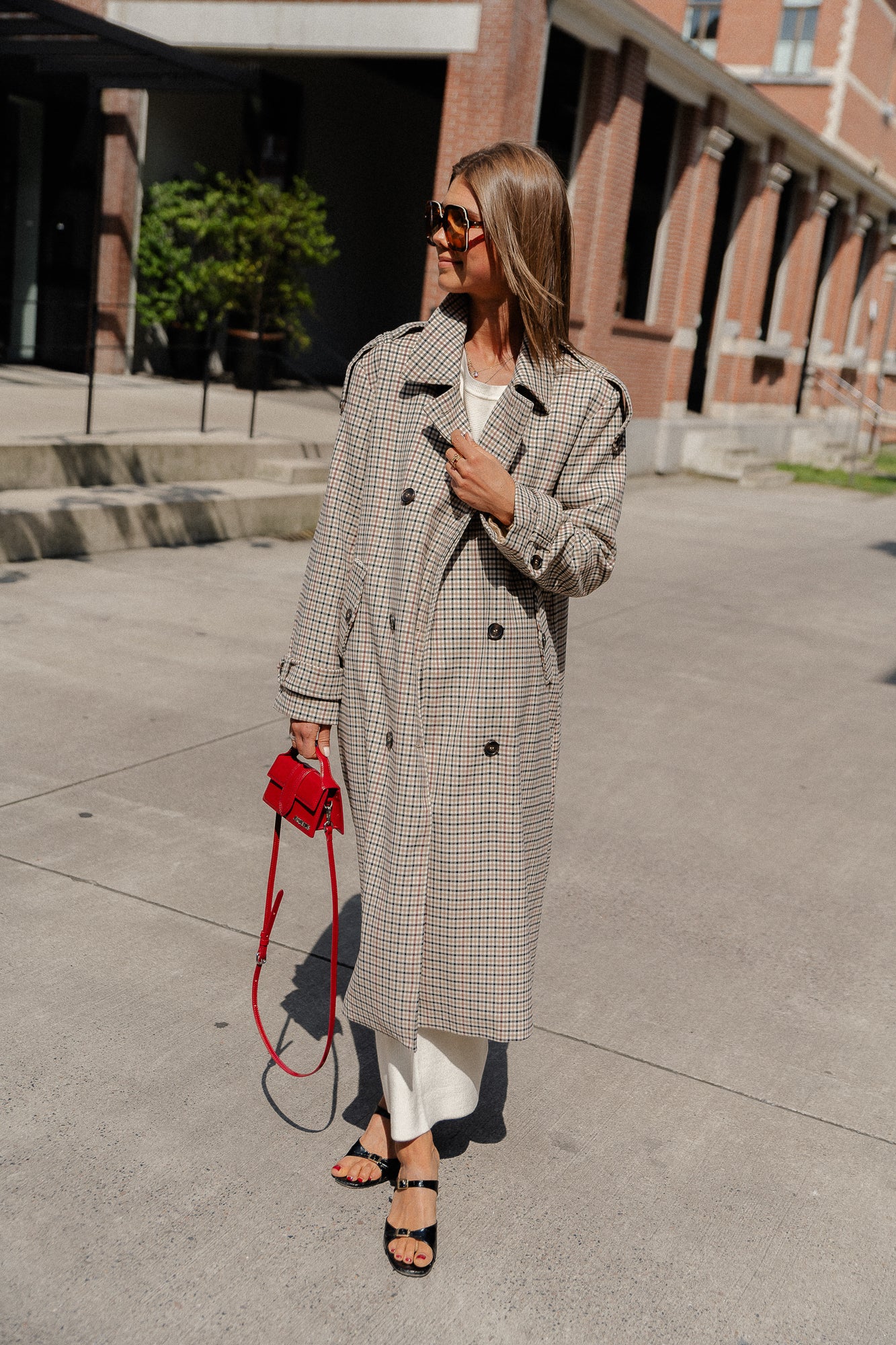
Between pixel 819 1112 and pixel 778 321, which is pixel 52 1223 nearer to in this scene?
pixel 819 1112

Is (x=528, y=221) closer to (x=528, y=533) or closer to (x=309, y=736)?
(x=528, y=533)

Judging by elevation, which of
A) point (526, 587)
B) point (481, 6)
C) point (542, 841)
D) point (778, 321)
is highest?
point (481, 6)

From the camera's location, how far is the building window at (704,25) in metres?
36.2

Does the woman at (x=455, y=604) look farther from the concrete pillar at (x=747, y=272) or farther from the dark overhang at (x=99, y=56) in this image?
the concrete pillar at (x=747, y=272)

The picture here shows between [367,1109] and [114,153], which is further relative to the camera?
[114,153]

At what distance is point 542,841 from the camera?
269cm

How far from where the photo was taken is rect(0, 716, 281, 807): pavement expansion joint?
181 inches

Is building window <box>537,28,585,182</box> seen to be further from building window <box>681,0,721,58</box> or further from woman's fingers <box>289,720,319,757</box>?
building window <box>681,0,721,58</box>

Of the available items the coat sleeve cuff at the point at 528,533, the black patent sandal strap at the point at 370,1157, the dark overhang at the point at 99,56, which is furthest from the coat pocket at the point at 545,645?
the dark overhang at the point at 99,56

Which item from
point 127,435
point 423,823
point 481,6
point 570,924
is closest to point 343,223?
point 481,6

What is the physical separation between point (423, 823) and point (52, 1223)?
1005mm

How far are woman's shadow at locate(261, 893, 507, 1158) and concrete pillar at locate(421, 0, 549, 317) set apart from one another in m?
11.7

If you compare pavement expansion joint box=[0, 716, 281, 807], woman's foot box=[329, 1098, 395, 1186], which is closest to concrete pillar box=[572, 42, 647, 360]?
pavement expansion joint box=[0, 716, 281, 807]

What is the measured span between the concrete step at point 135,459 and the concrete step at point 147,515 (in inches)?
3.9
